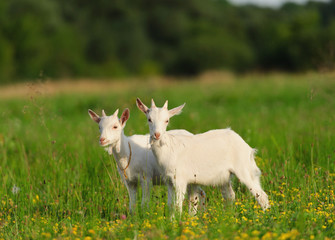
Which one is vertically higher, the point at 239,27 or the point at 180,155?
the point at 239,27

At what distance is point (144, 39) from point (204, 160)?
73102mm

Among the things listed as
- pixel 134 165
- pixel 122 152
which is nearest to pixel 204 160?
pixel 134 165

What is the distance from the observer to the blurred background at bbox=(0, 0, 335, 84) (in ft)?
183

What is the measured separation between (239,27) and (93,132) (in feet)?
251

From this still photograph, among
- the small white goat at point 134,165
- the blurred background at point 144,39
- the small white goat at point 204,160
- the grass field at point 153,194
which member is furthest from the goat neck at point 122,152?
the blurred background at point 144,39

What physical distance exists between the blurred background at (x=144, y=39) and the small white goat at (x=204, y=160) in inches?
1613

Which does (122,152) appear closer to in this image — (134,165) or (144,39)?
(134,165)

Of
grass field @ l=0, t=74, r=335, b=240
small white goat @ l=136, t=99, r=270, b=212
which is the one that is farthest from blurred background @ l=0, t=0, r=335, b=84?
small white goat @ l=136, t=99, r=270, b=212

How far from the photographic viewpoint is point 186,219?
5.51m

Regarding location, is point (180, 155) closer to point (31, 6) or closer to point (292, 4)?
point (31, 6)

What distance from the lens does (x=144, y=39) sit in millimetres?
77562

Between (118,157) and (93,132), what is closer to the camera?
(118,157)

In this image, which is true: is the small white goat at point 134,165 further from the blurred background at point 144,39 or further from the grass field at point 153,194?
the blurred background at point 144,39

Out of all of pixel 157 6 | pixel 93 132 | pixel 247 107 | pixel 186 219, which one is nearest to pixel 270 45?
pixel 157 6
